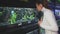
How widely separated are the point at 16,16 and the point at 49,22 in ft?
1.68

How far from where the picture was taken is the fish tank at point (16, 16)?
2.38 m

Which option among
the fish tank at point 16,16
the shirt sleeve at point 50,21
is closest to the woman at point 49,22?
the shirt sleeve at point 50,21

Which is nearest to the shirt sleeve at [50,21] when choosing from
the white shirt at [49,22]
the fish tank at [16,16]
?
the white shirt at [49,22]

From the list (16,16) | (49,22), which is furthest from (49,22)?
(16,16)

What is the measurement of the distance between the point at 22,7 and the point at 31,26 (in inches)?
16.0

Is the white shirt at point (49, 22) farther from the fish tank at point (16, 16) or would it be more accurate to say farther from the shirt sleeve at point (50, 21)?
the fish tank at point (16, 16)

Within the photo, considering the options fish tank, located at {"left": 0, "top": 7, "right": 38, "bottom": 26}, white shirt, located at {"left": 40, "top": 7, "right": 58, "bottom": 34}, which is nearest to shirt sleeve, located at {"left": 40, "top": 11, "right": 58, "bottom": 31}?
white shirt, located at {"left": 40, "top": 7, "right": 58, "bottom": 34}

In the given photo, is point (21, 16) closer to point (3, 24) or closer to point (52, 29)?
point (3, 24)

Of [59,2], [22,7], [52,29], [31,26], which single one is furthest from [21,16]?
[59,2]

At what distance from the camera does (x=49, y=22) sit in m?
2.36

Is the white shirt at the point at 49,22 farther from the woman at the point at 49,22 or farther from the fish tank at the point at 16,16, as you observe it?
the fish tank at the point at 16,16

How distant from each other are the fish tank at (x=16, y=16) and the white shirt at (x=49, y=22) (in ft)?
1.14

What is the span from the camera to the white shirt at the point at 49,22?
91.1 inches

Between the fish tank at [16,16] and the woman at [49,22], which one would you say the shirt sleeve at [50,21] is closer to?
the woman at [49,22]
